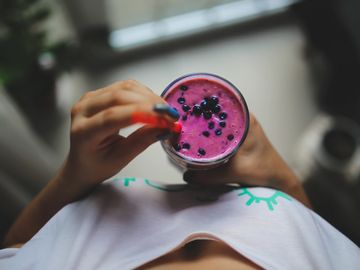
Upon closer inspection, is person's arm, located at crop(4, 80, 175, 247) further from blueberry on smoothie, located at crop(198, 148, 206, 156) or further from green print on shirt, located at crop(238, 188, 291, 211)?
green print on shirt, located at crop(238, 188, 291, 211)

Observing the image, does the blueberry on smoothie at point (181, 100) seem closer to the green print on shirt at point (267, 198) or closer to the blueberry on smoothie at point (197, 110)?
the blueberry on smoothie at point (197, 110)

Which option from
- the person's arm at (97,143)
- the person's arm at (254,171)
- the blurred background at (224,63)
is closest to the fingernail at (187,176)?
the person's arm at (254,171)

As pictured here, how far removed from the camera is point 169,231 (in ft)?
1.91

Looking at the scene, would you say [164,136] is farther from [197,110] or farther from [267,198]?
[267,198]

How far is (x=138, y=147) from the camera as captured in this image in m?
0.54

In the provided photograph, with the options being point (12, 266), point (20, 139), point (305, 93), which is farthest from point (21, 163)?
point (305, 93)

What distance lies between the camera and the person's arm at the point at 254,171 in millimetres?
610

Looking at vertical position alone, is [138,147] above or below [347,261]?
above

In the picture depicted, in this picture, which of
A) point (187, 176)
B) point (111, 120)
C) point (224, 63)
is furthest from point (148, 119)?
point (224, 63)

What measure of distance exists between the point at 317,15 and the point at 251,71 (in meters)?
0.32

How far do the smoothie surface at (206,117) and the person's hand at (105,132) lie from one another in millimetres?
55

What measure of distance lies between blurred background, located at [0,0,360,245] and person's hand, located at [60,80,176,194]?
2.24 feet

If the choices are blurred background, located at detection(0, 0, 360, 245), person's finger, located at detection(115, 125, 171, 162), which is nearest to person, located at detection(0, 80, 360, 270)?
person's finger, located at detection(115, 125, 171, 162)

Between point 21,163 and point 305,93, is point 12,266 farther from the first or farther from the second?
point 305,93
